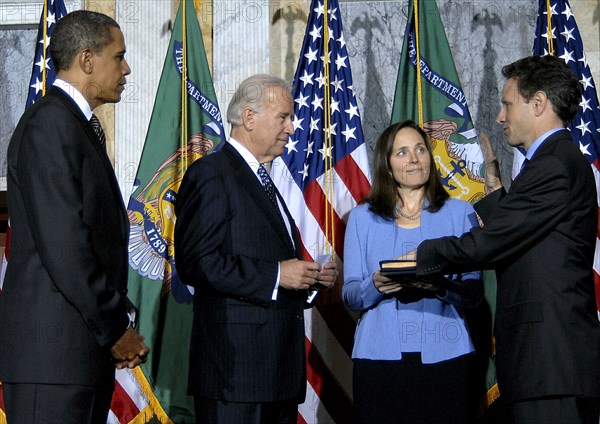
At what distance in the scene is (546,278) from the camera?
10.3ft

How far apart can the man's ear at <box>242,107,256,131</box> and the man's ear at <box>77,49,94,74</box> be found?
73cm

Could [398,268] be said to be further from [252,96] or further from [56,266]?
[56,266]

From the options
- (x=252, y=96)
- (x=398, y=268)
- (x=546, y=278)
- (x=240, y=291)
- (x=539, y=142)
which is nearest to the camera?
(x=546, y=278)

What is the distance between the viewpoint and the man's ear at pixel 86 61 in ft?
9.91

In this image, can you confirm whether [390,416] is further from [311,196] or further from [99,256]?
[311,196]

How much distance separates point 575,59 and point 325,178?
178 centimetres

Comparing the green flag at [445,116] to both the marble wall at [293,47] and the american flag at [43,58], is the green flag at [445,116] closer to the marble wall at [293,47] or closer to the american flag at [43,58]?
the marble wall at [293,47]

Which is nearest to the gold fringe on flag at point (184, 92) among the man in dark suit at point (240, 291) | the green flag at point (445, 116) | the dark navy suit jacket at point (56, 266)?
the green flag at point (445, 116)

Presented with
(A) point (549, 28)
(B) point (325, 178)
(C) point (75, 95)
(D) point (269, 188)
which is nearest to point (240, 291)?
(D) point (269, 188)

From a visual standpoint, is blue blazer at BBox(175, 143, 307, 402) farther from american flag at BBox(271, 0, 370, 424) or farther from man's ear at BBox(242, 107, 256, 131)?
american flag at BBox(271, 0, 370, 424)

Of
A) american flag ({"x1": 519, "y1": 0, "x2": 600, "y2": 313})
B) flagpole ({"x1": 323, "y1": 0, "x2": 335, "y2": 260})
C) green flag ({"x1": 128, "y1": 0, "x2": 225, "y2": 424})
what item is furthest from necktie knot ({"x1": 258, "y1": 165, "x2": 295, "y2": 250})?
american flag ({"x1": 519, "y1": 0, "x2": 600, "y2": 313})

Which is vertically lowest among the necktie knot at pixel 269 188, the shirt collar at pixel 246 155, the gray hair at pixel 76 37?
the necktie knot at pixel 269 188

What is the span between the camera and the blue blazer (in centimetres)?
326

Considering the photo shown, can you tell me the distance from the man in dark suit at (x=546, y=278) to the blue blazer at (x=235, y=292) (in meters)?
0.68
